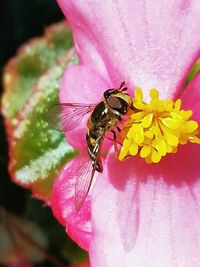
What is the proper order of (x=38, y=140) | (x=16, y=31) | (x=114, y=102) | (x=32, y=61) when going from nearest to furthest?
(x=114, y=102)
(x=38, y=140)
(x=32, y=61)
(x=16, y=31)

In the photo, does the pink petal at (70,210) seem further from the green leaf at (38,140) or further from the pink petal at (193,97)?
the green leaf at (38,140)

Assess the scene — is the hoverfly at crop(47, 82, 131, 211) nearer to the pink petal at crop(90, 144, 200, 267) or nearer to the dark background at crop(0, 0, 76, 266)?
the pink petal at crop(90, 144, 200, 267)

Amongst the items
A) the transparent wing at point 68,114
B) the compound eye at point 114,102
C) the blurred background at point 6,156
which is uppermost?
the compound eye at point 114,102

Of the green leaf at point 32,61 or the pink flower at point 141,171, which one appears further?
the green leaf at point 32,61

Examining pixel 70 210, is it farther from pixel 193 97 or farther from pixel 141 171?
pixel 193 97

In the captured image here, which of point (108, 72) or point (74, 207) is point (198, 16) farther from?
point (74, 207)

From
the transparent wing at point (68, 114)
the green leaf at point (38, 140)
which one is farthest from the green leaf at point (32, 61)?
the transparent wing at point (68, 114)

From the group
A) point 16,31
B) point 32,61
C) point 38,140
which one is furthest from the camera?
point 16,31

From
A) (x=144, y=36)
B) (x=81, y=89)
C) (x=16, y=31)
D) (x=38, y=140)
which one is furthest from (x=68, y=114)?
(x=16, y=31)
